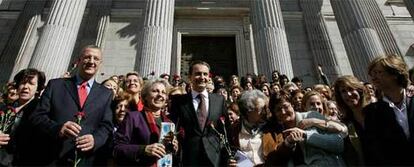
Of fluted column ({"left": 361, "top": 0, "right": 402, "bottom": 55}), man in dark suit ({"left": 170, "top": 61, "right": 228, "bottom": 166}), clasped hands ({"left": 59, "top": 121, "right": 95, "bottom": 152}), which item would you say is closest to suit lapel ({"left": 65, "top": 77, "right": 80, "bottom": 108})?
clasped hands ({"left": 59, "top": 121, "right": 95, "bottom": 152})

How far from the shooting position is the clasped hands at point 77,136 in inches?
157

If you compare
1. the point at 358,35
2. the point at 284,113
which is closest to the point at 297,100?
the point at 284,113

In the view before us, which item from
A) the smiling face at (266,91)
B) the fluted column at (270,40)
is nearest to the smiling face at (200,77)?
the smiling face at (266,91)

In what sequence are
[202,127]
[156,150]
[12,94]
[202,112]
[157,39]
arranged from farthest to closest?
[157,39] < [12,94] < [202,112] < [202,127] < [156,150]

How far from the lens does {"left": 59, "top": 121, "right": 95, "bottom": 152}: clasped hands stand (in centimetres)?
399

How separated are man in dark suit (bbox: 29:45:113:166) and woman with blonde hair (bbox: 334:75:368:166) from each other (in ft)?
10.1

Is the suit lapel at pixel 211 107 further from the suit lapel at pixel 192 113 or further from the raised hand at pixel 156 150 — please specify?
the raised hand at pixel 156 150

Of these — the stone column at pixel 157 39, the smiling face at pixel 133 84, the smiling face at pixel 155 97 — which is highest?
the stone column at pixel 157 39

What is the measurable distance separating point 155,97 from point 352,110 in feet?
8.65

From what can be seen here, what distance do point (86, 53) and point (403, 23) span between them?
20870mm

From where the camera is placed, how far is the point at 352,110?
475 cm

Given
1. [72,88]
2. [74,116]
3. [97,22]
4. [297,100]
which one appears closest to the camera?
[74,116]

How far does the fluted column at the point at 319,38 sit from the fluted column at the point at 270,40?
13.6ft

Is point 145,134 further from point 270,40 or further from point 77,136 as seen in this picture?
point 270,40
